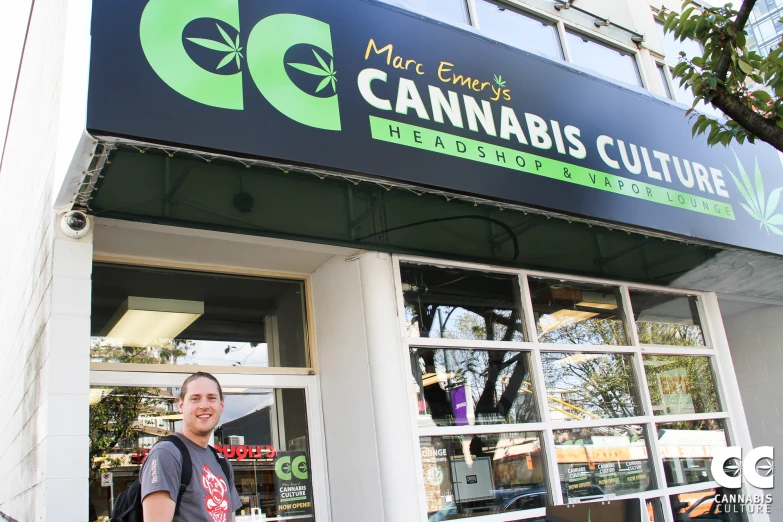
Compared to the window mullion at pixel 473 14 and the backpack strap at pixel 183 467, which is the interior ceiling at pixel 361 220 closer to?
the backpack strap at pixel 183 467

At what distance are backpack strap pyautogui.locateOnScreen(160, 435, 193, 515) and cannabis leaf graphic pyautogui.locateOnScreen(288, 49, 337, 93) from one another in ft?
6.89

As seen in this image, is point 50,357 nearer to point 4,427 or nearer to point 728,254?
point 4,427

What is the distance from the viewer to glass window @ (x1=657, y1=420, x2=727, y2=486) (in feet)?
20.3

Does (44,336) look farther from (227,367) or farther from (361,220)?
(361,220)

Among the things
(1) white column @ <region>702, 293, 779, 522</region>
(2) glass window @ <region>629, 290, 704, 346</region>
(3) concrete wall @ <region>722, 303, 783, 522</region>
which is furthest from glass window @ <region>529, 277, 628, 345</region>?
(3) concrete wall @ <region>722, 303, 783, 522</region>

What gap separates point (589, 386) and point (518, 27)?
12.8 feet

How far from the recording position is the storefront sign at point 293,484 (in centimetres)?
474

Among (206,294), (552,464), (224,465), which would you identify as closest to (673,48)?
(552,464)

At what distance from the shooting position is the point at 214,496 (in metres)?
2.86

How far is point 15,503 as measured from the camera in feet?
15.3

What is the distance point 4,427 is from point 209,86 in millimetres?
4300

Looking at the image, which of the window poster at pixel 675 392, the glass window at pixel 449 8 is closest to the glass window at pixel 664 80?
the glass window at pixel 449 8

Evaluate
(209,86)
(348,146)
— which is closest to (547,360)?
(348,146)
